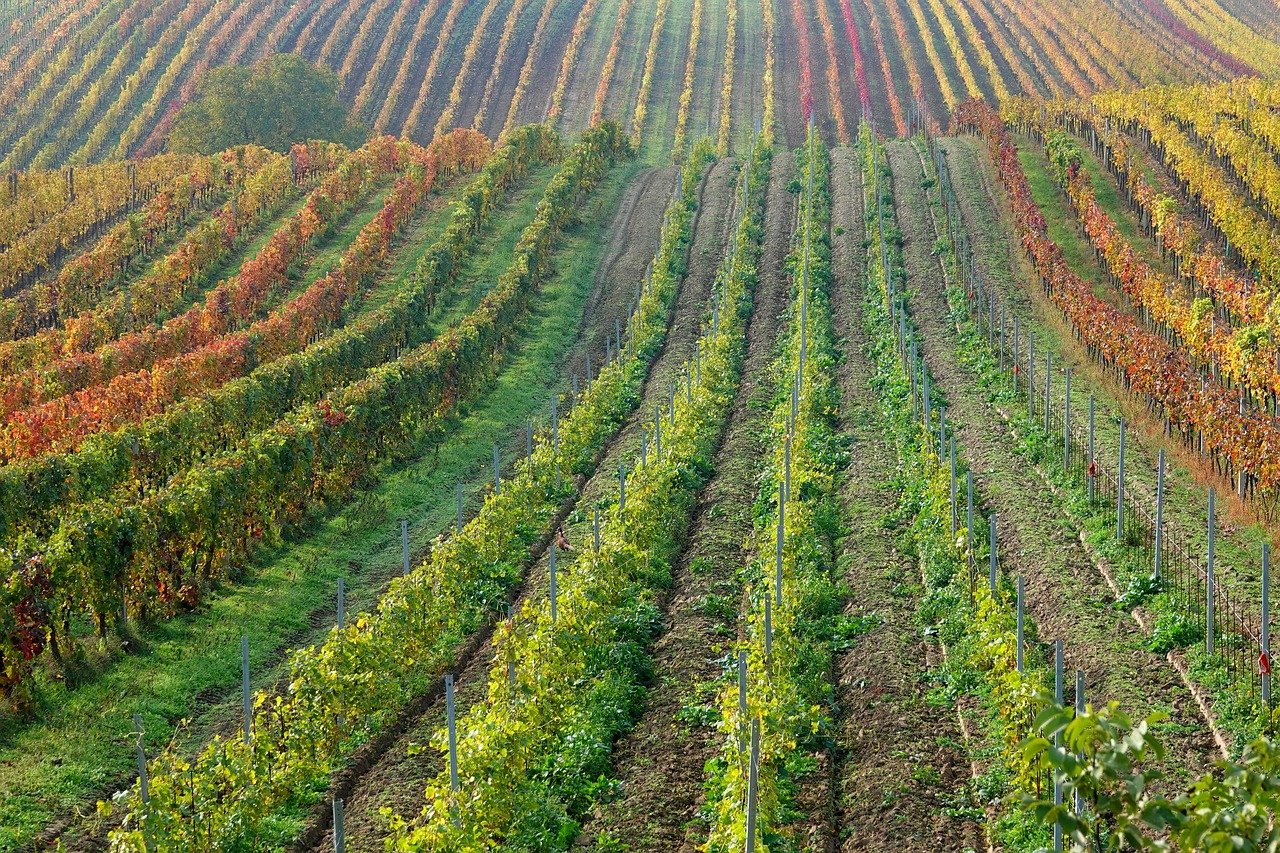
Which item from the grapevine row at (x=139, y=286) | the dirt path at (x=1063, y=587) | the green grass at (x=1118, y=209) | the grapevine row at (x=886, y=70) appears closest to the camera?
the dirt path at (x=1063, y=587)

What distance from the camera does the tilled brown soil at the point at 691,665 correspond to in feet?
50.0

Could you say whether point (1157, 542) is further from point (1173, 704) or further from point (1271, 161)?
point (1271, 161)

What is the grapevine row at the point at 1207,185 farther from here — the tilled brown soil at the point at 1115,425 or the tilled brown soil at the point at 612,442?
the tilled brown soil at the point at 612,442

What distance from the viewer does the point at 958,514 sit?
23828mm

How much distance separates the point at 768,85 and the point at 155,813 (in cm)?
7027

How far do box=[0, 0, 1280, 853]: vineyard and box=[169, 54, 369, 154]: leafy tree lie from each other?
5784 mm

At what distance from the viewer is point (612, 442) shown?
106 ft

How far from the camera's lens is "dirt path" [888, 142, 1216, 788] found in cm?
1647

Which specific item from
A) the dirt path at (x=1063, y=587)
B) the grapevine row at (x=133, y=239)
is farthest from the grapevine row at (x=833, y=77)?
the dirt path at (x=1063, y=587)

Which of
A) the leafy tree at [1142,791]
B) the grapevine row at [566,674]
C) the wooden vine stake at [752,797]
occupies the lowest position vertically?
the grapevine row at [566,674]

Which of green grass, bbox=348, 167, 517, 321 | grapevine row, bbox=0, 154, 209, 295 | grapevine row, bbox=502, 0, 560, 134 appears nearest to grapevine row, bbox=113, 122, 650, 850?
green grass, bbox=348, 167, 517, 321

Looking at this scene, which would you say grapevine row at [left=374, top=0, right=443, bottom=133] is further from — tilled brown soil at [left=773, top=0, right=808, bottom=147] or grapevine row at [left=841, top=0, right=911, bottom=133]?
grapevine row at [left=841, top=0, right=911, bottom=133]

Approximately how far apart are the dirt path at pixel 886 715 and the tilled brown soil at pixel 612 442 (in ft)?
16.3

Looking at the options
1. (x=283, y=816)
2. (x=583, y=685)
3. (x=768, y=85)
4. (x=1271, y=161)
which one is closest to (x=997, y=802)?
(x=583, y=685)
